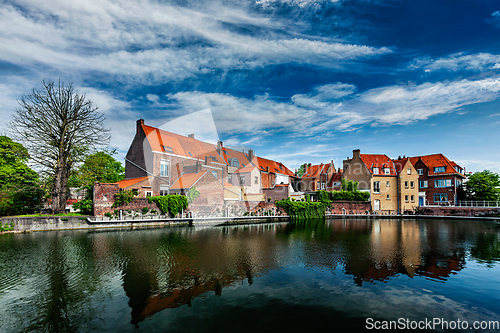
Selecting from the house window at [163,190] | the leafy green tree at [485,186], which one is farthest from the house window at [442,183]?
the house window at [163,190]

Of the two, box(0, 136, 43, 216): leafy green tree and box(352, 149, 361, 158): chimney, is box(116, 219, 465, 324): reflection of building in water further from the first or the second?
box(352, 149, 361, 158): chimney

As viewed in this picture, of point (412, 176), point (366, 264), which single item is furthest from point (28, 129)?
point (412, 176)

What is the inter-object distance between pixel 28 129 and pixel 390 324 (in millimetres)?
31476

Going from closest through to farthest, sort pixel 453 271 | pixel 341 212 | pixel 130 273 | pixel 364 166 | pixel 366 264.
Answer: pixel 130 273 < pixel 453 271 < pixel 366 264 < pixel 341 212 < pixel 364 166

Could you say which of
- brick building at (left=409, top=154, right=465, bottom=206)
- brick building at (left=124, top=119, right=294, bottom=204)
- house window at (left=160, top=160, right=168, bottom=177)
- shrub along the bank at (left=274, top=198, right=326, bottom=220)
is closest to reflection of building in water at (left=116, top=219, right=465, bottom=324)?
brick building at (left=124, top=119, right=294, bottom=204)

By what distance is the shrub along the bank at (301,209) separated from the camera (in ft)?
127

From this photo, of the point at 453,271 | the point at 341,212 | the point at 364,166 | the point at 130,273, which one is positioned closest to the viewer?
the point at 130,273

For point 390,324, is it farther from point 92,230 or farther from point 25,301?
point 92,230

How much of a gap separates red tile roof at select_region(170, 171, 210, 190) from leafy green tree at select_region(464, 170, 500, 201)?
151 feet

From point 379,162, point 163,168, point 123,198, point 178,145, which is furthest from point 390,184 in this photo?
point 123,198

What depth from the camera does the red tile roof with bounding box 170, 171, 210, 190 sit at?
99.2ft

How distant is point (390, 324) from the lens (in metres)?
6.67

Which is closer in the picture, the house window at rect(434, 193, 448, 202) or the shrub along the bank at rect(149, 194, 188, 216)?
the shrub along the bank at rect(149, 194, 188, 216)

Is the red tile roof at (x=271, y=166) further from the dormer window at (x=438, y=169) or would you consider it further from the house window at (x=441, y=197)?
the house window at (x=441, y=197)
